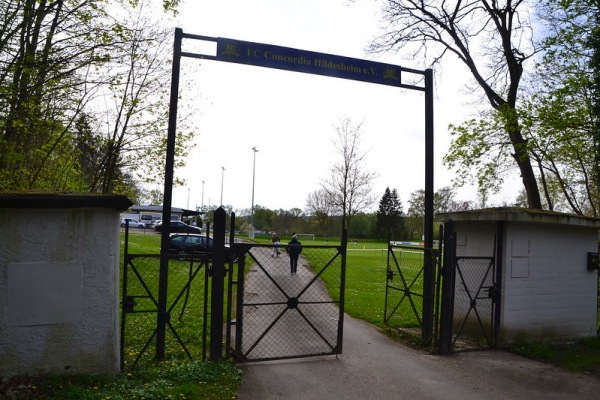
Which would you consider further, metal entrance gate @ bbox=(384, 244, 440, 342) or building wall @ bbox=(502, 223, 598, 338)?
building wall @ bbox=(502, 223, 598, 338)

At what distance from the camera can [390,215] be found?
74.4m

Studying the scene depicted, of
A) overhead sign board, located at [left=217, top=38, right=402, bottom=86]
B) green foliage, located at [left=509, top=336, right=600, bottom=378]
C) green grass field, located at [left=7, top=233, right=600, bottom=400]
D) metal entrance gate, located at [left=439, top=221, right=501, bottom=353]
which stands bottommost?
green foliage, located at [left=509, top=336, right=600, bottom=378]

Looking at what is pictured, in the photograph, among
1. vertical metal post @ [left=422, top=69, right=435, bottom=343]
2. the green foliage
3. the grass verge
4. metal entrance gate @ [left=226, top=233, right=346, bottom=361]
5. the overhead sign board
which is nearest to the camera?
the grass verge

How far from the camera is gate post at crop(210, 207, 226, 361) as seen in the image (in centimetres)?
657

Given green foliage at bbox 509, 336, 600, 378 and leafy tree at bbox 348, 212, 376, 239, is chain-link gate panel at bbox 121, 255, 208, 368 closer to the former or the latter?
green foliage at bbox 509, 336, 600, 378

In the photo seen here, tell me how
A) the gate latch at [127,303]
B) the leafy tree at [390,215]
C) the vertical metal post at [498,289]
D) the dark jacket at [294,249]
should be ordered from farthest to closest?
the leafy tree at [390,215]
the vertical metal post at [498,289]
the dark jacket at [294,249]
the gate latch at [127,303]

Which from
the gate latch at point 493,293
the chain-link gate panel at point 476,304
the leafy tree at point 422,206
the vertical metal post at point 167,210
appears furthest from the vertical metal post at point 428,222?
the leafy tree at point 422,206

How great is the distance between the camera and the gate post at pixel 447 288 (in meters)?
8.02

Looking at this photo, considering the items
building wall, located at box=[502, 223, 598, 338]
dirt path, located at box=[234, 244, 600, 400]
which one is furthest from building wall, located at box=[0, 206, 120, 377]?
building wall, located at box=[502, 223, 598, 338]

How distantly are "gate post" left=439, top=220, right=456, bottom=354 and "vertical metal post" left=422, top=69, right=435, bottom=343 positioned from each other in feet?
1.38

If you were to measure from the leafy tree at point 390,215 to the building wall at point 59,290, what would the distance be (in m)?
65.7

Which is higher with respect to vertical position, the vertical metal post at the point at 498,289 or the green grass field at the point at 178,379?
the vertical metal post at the point at 498,289

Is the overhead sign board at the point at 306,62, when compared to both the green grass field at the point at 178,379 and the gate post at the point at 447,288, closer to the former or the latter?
the gate post at the point at 447,288

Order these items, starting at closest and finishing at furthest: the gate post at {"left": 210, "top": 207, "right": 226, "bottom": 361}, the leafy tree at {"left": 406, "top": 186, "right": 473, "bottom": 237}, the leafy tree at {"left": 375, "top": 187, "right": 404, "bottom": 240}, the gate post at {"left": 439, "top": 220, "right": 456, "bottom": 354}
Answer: the gate post at {"left": 210, "top": 207, "right": 226, "bottom": 361}, the gate post at {"left": 439, "top": 220, "right": 456, "bottom": 354}, the leafy tree at {"left": 406, "top": 186, "right": 473, "bottom": 237}, the leafy tree at {"left": 375, "top": 187, "right": 404, "bottom": 240}
